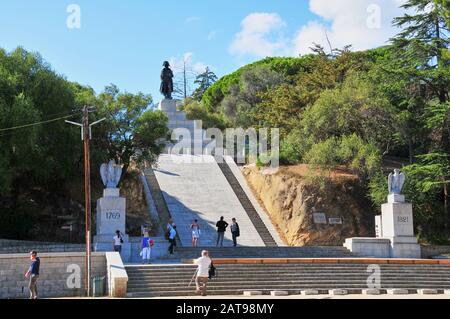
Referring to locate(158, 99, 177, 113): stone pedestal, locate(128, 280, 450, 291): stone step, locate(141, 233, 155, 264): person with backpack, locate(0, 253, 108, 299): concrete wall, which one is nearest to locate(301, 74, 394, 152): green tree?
locate(128, 280, 450, 291): stone step

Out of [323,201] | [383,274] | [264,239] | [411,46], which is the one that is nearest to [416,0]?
[411,46]

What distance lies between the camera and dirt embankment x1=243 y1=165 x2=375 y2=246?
34031 mm

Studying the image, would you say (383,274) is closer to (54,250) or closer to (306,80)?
(54,250)

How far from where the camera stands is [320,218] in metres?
34.3

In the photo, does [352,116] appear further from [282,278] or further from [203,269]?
[203,269]

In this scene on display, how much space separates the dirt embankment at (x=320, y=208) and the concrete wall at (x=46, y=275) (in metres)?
15.0

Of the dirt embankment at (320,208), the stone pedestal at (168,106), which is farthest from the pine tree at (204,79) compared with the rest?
the dirt embankment at (320,208)

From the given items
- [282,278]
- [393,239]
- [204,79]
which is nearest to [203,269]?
[282,278]

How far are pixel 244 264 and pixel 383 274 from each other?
4.93m

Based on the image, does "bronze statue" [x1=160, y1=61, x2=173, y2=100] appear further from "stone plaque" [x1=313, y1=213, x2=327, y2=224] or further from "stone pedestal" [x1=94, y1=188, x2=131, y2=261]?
"stone pedestal" [x1=94, y1=188, x2=131, y2=261]

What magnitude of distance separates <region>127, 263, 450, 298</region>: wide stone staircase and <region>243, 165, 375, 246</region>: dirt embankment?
33.6 feet

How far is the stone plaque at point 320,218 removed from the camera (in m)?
34.2

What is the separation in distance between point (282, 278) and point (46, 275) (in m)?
Answer: 7.83

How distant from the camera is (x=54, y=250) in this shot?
83.6 feet
